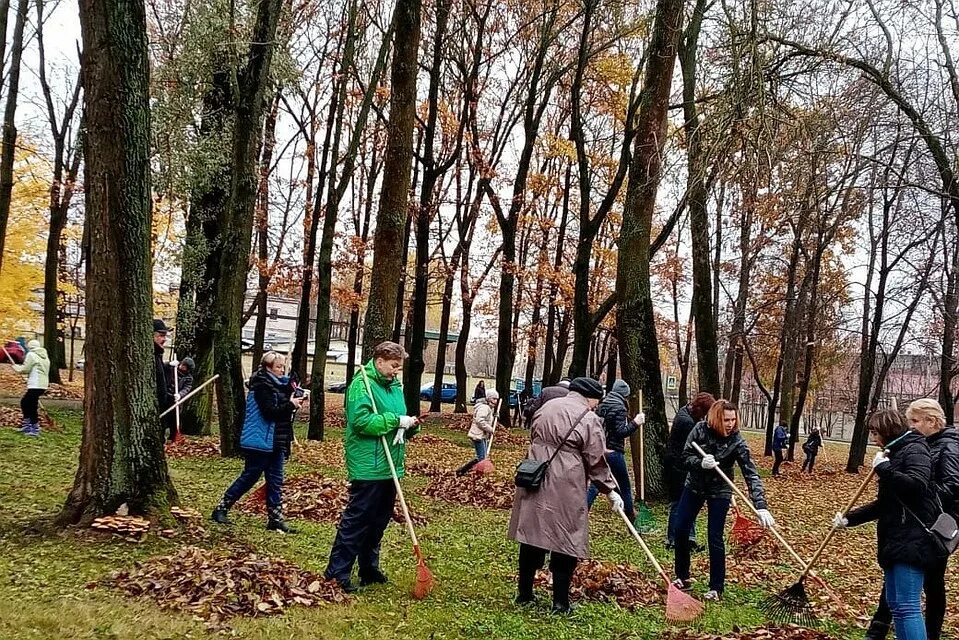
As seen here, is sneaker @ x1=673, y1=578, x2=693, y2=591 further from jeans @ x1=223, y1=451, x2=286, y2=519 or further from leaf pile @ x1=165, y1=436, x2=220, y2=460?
leaf pile @ x1=165, y1=436, x2=220, y2=460

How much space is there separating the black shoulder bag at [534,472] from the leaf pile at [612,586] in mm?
1285

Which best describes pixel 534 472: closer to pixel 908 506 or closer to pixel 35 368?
pixel 908 506

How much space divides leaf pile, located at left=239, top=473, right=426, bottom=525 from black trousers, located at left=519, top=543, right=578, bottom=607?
115 inches

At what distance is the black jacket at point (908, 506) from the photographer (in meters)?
4.70

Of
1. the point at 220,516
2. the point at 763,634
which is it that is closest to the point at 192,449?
the point at 220,516

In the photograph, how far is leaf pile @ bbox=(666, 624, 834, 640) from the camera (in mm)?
5188

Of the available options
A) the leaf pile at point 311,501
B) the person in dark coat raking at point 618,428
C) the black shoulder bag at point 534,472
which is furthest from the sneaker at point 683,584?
the leaf pile at point 311,501

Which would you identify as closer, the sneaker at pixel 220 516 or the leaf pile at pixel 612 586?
the leaf pile at pixel 612 586

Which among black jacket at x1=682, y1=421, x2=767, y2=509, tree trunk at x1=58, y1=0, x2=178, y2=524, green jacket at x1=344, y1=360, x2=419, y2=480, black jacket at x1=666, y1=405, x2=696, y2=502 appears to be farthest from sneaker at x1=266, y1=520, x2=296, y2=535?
black jacket at x1=666, y1=405, x2=696, y2=502

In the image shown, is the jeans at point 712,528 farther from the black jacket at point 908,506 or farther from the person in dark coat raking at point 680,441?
the black jacket at point 908,506

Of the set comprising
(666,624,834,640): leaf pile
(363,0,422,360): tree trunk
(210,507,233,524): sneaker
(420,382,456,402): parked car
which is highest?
(363,0,422,360): tree trunk

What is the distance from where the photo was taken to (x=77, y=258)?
33.1 meters

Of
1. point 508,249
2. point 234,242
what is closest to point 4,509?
point 234,242

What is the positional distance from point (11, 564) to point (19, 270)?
2271 cm
